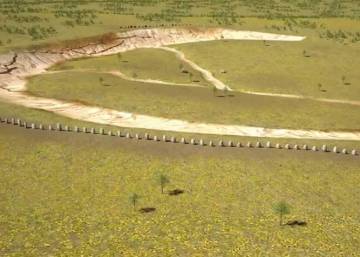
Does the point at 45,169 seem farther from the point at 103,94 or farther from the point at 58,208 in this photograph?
the point at 103,94

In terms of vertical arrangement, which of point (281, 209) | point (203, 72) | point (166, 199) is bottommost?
point (166, 199)

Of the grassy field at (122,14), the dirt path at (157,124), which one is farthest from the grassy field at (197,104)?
the grassy field at (122,14)

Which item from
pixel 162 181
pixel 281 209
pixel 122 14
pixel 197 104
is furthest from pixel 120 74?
pixel 281 209

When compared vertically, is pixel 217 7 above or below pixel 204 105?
above

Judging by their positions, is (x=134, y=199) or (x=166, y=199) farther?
(x=166, y=199)

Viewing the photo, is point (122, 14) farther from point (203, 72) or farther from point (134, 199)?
point (134, 199)

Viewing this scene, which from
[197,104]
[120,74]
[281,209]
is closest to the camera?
[281,209]

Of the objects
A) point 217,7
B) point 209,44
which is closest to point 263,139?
point 209,44
